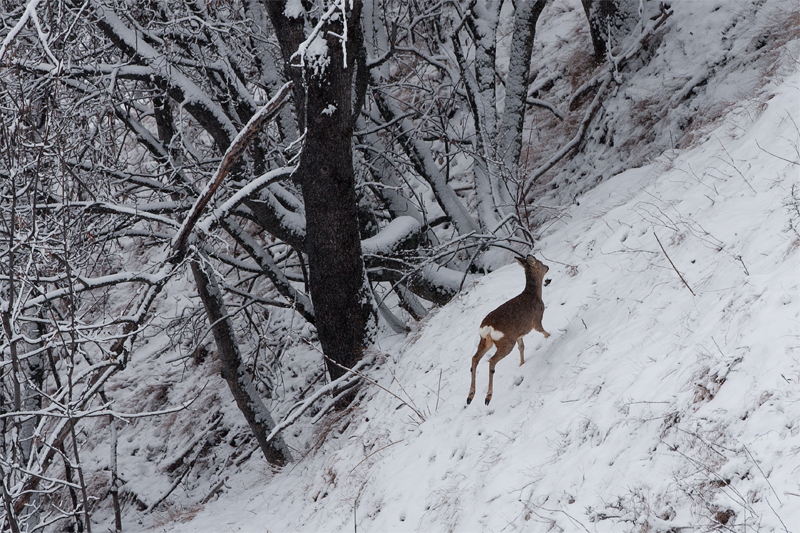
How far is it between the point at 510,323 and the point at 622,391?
3.25 ft

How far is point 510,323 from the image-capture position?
4629 mm

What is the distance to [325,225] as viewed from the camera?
252 inches

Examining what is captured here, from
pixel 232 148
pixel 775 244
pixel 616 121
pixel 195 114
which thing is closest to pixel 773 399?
pixel 775 244

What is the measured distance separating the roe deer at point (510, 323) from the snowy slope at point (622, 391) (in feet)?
1.04


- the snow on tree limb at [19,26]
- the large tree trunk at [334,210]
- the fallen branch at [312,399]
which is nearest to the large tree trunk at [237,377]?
the fallen branch at [312,399]

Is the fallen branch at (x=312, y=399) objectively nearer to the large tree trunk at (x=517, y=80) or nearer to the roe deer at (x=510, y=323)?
the roe deer at (x=510, y=323)

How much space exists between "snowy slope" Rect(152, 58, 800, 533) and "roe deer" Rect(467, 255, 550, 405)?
32cm

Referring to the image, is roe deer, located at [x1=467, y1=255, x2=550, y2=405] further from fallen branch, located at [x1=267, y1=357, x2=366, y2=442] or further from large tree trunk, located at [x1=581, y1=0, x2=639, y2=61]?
large tree trunk, located at [x1=581, y1=0, x2=639, y2=61]

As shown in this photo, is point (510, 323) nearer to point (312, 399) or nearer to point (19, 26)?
point (312, 399)

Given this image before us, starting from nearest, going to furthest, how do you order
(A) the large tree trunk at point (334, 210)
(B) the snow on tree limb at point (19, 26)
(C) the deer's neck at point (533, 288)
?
(B) the snow on tree limb at point (19, 26)
(C) the deer's neck at point (533, 288)
(A) the large tree trunk at point (334, 210)

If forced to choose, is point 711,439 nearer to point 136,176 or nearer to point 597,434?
point 597,434

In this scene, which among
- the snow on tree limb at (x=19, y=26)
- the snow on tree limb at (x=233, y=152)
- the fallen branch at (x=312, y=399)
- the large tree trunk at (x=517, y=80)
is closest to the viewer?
the snow on tree limb at (x=19, y=26)

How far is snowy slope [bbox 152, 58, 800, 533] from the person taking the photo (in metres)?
3.04

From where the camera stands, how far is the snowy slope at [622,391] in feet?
9.97
